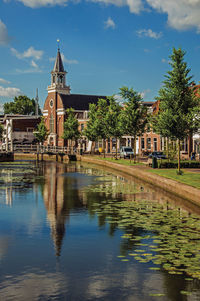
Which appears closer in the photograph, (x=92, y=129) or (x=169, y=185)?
(x=169, y=185)

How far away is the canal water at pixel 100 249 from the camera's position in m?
8.81

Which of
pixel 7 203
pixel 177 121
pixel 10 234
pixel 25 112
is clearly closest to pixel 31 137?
pixel 25 112

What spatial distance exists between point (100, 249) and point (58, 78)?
308ft

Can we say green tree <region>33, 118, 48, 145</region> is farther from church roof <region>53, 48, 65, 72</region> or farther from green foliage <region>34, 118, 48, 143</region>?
church roof <region>53, 48, 65, 72</region>

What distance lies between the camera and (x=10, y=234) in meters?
14.1

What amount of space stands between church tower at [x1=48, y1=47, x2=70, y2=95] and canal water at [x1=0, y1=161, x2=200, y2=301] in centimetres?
8264

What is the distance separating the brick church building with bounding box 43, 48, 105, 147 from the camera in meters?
100

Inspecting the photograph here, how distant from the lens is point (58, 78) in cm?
10312

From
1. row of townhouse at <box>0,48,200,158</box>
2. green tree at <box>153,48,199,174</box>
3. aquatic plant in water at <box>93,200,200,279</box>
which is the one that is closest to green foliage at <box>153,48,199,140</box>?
green tree at <box>153,48,199,174</box>

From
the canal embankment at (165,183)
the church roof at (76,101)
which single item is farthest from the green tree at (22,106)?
the canal embankment at (165,183)

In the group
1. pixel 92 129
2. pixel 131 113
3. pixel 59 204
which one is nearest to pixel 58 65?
pixel 92 129

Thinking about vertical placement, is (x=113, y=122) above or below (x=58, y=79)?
below

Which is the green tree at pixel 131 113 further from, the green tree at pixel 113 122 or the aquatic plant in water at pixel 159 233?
the aquatic plant in water at pixel 159 233

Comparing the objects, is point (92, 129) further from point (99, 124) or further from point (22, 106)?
point (22, 106)
